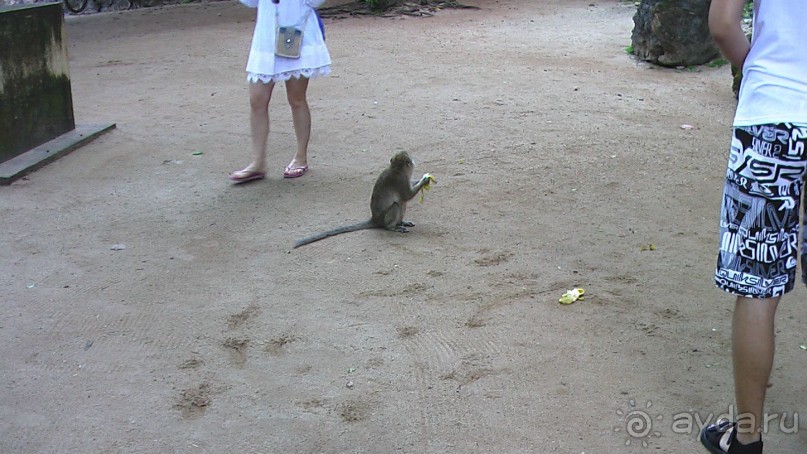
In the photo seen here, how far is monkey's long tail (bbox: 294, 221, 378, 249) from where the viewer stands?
4.89 meters

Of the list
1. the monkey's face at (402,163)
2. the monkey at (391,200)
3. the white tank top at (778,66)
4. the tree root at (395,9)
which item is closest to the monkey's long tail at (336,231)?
the monkey at (391,200)

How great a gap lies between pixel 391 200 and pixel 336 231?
0.38 metres

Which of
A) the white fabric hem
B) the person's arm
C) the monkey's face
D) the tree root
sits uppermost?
the person's arm

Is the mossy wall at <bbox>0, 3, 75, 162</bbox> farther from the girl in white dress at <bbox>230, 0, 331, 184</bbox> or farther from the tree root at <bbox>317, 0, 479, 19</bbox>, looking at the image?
the tree root at <bbox>317, 0, 479, 19</bbox>

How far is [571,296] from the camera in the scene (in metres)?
4.10

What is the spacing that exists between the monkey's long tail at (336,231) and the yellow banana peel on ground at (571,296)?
137 centimetres

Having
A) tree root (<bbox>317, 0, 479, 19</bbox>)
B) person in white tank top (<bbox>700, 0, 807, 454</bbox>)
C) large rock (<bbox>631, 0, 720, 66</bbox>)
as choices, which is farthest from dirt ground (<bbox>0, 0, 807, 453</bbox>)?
tree root (<bbox>317, 0, 479, 19</bbox>)

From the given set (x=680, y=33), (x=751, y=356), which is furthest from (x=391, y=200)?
(x=680, y=33)

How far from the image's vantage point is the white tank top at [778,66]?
7.87 feet

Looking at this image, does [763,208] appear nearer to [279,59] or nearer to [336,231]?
[336,231]

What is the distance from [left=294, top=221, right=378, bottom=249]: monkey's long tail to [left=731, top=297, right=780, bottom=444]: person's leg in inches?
109

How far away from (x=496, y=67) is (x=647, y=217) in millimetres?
4817

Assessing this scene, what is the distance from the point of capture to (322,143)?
22.7ft

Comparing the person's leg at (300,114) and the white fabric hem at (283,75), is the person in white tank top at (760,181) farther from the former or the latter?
the person's leg at (300,114)
